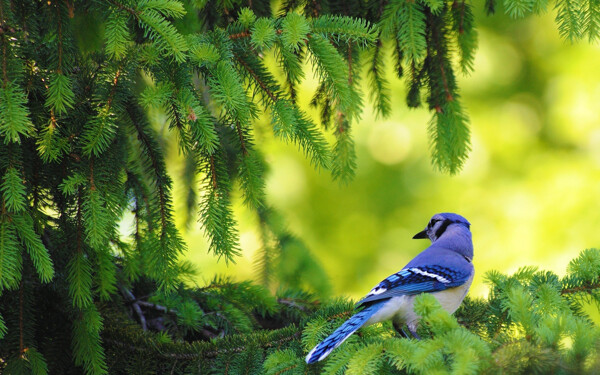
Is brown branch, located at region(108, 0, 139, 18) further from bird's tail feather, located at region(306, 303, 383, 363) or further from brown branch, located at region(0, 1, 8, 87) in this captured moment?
bird's tail feather, located at region(306, 303, 383, 363)

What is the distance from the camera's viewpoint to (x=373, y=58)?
284 cm

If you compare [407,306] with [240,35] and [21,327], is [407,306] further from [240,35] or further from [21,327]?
[21,327]

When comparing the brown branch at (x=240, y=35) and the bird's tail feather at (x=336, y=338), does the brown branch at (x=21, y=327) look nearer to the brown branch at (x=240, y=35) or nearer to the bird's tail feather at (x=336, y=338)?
the bird's tail feather at (x=336, y=338)

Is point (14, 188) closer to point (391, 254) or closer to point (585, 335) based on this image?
point (585, 335)

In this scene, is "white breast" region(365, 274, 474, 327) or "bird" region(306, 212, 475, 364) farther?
"white breast" region(365, 274, 474, 327)

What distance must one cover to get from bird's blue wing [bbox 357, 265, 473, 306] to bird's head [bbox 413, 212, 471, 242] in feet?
1.59

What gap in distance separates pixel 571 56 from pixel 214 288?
3.93m

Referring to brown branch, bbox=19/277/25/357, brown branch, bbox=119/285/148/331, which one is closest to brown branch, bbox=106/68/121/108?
brown branch, bbox=19/277/25/357

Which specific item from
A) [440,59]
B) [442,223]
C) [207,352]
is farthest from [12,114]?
[442,223]

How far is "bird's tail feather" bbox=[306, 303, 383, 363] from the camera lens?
1.88 m

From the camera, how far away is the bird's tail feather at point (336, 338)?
188 cm

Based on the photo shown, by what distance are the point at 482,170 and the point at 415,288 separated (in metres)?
3.22

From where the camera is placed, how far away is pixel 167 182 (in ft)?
7.13

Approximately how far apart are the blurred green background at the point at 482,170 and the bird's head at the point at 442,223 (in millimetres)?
2035
